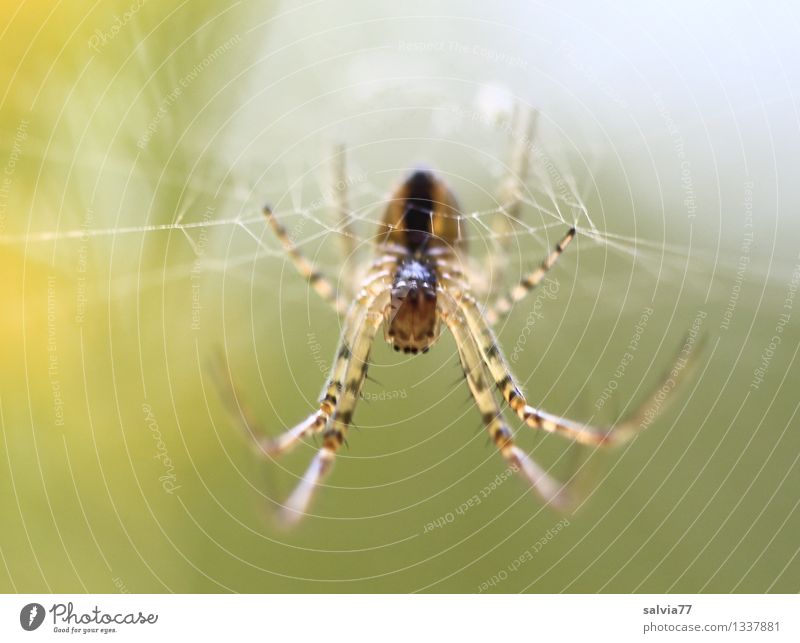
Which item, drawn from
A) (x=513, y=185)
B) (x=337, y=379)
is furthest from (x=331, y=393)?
(x=513, y=185)

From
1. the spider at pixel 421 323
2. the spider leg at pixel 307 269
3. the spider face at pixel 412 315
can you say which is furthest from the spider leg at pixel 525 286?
the spider leg at pixel 307 269

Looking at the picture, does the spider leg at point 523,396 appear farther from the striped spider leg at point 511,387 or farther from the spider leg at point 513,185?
the spider leg at point 513,185

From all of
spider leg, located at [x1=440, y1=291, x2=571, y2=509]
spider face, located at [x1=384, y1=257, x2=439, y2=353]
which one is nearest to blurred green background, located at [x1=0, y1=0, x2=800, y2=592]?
spider leg, located at [x1=440, y1=291, x2=571, y2=509]

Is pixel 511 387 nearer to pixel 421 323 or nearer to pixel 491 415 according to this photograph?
pixel 491 415

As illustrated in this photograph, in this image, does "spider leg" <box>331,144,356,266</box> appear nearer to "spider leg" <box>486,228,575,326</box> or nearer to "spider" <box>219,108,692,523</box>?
"spider" <box>219,108,692,523</box>

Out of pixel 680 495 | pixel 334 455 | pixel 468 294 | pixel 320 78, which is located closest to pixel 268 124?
pixel 320 78
